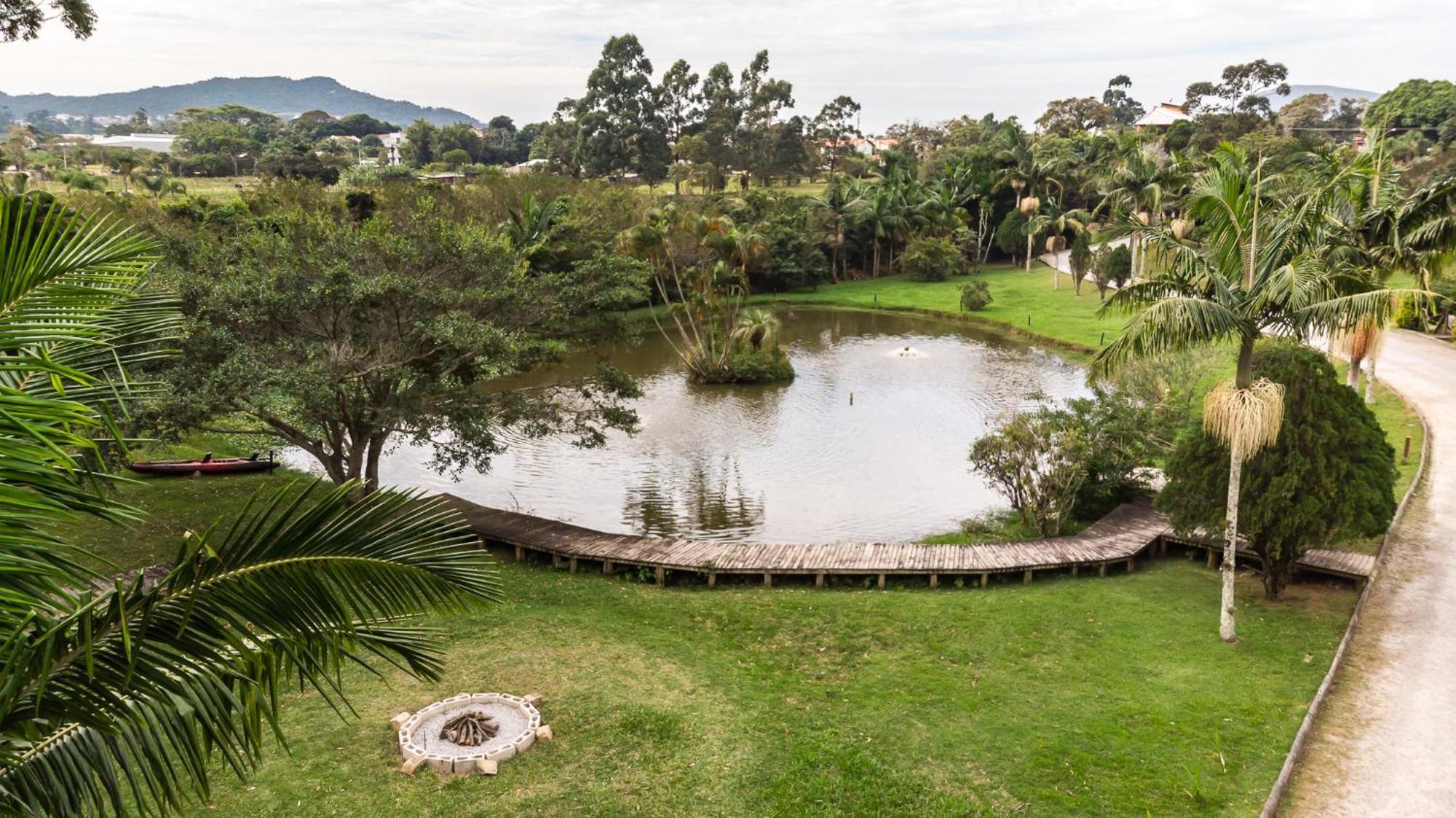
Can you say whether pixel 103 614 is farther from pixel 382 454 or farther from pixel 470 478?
pixel 382 454

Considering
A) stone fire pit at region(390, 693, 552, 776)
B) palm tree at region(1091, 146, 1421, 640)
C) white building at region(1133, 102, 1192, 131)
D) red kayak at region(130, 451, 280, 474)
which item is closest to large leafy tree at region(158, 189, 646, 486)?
red kayak at region(130, 451, 280, 474)

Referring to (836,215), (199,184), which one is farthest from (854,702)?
(199,184)

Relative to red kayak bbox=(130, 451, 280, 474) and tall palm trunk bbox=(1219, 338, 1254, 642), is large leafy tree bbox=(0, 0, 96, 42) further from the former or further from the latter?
tall palm trunk bbox=(1219, 338, 1254, 642)

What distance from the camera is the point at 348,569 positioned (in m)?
4.82

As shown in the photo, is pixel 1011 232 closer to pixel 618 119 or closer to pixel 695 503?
pixel 618 119

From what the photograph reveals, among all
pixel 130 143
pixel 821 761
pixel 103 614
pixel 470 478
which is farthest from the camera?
pixel 130 143

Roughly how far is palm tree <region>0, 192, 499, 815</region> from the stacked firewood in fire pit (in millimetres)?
6835

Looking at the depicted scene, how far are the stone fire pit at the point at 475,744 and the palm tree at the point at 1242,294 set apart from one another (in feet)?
29.5

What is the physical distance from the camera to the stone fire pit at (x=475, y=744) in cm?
1124

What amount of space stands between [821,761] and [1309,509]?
8.86 m

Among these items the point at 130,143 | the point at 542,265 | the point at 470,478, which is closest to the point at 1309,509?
the point at 470,478

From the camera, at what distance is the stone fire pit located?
1124cm

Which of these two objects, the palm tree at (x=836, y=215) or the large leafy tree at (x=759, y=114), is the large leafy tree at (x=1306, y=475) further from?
the large leafy tree at (x=759, y=114)

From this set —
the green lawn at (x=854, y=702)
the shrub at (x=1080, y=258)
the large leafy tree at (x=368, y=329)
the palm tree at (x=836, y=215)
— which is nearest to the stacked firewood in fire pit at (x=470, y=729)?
the green lawn at (x=854, y=702)
